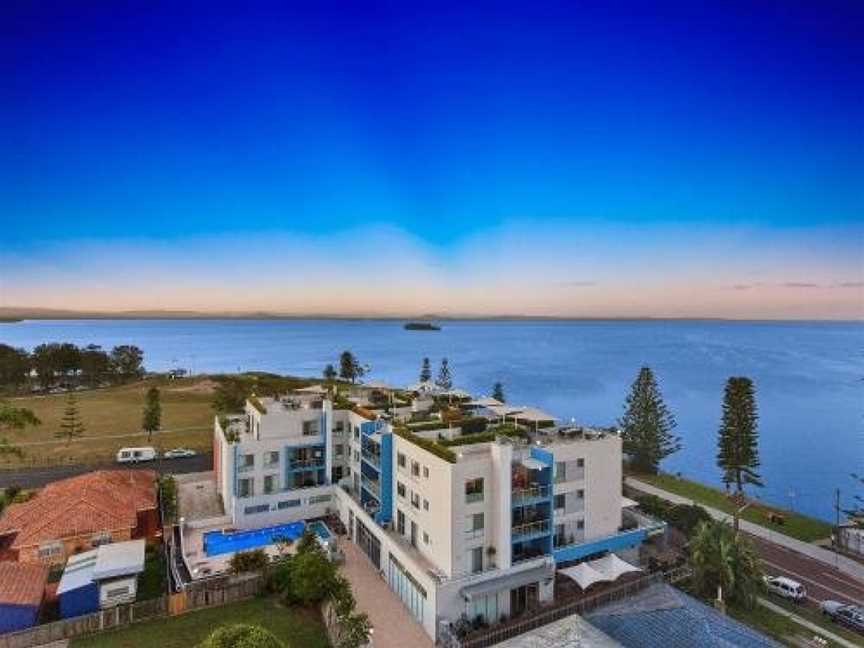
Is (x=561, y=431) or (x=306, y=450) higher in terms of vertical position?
(x=561, y=431)

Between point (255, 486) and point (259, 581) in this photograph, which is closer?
point (259, 581)

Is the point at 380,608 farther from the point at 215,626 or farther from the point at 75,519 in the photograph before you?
the point at 75,519

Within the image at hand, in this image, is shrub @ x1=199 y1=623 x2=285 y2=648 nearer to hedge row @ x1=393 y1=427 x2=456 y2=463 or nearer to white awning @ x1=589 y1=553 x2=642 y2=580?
hedge row @ x1=393 y1=427 x2=456 y2=463

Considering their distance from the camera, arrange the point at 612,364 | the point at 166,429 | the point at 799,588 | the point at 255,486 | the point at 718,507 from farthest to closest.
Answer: the point at 612,364
the point at 166,429
the point at 718,507
the point at 255,486
the point at 799,588

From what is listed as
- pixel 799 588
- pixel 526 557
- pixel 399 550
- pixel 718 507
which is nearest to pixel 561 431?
pixel 526 557

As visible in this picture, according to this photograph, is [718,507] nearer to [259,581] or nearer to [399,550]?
[399,550]

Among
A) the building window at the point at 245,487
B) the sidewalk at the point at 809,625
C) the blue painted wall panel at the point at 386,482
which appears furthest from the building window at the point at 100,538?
the sidewalk at the point at 809,625
